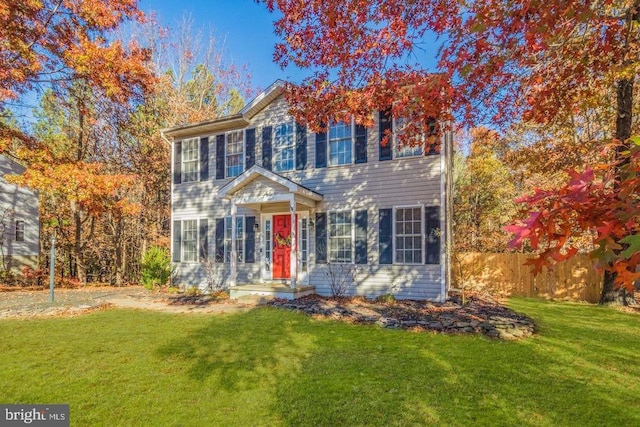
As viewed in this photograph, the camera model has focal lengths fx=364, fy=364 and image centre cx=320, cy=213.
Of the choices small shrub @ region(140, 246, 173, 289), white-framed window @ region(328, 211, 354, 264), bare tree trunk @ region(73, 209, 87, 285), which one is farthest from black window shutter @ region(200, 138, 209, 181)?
bare tree trunk @ region(73, 209, 87, 285)

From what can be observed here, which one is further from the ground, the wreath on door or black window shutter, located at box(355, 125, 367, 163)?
black window shutter, located at box(355, 125, 367, 163)

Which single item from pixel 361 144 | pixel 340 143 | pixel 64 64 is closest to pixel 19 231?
pixel 64 64

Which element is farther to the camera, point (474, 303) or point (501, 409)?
point (474, 303)

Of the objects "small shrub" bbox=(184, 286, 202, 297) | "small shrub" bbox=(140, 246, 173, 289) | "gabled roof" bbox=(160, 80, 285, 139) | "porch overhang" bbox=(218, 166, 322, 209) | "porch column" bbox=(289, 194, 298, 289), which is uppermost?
"gabled roof" bbox=(160, 80, 285, 139)

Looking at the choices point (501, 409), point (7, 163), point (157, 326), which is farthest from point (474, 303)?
point (7, 163)

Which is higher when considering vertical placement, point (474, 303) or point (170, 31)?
point (170, 31)

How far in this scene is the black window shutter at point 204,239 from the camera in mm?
12375

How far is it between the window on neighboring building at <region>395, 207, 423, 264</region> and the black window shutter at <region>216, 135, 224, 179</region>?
6097 mm

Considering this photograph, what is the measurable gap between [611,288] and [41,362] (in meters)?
12.4

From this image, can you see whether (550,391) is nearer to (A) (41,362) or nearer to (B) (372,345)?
(B) (372,345)

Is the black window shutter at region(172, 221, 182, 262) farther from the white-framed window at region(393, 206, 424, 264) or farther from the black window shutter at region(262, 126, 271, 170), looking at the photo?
the white-framed window at region(393, 206, 424, 264)

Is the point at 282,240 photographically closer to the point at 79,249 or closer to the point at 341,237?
the point at 341,237

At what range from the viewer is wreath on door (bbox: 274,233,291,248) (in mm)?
11031

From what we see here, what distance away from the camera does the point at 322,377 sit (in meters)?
4.39
